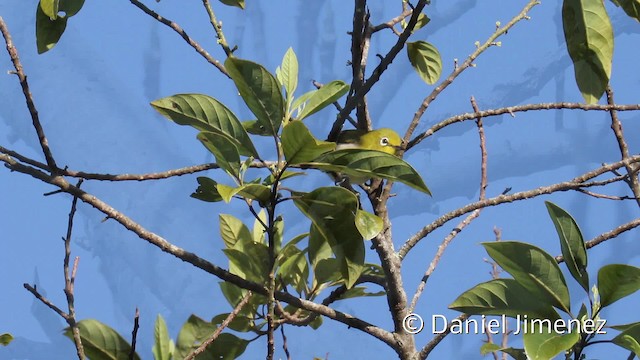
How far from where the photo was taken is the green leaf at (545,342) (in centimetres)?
141

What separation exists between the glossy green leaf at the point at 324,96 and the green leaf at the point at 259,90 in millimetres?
114

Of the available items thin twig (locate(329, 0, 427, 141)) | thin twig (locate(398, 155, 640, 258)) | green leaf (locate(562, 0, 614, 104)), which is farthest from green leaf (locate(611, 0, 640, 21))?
thin twig (locate(398, 155, 640, 258))

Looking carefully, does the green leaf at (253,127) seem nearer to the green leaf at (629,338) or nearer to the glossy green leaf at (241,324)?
the glossy green leaf at (241,324)

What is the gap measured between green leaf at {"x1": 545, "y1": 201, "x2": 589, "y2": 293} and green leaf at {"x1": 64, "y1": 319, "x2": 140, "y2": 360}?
92cm

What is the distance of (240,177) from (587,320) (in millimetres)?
703

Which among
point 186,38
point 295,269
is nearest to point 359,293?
point 295,269

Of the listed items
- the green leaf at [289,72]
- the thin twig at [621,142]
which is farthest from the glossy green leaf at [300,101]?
the thin twig at [621,142]

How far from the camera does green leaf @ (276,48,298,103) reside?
66.1 inches

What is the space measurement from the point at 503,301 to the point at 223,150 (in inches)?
23.8

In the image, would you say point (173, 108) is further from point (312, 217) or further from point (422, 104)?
point (422, 104)

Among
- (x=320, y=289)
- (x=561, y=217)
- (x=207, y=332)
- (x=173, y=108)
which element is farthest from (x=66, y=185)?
(x=561, y=217)

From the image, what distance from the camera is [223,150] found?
1.42m

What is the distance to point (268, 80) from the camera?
4.59 feet

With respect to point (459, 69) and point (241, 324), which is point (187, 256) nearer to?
point (241, 324)
